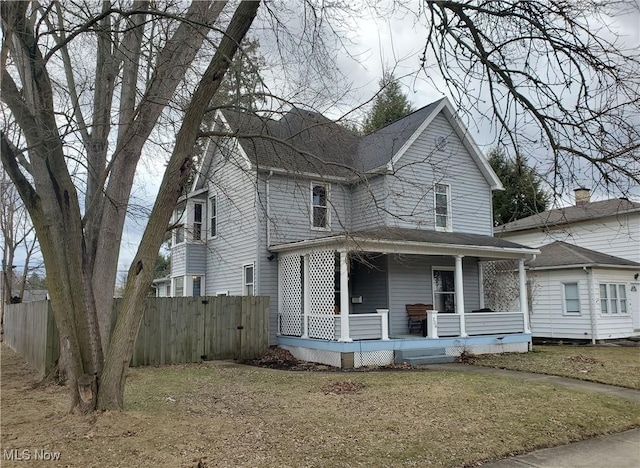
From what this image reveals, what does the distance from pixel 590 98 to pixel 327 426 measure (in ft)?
15.9

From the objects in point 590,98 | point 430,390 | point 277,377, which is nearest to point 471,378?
point 430,390

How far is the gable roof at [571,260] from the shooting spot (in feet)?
63.1

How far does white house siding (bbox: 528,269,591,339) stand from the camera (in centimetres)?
1925

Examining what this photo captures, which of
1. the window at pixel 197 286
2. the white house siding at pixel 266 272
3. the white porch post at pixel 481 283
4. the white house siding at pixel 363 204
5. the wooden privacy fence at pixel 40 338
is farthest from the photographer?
the window at pixel 197 286

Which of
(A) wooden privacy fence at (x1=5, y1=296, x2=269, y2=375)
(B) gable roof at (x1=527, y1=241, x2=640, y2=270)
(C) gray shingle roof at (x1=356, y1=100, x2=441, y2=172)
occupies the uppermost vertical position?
(C) gray shingle roof at (x1=356, y1=100, x2=441, y2=172)

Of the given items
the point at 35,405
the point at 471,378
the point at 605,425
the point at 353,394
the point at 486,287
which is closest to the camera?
the point at 605,425

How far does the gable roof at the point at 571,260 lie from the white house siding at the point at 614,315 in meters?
0.38

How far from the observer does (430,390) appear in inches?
352

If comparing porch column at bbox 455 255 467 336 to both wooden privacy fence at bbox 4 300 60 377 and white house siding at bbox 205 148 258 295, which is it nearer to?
white house siding at bbox 205 148 258 295

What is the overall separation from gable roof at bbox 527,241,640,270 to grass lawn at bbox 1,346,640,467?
11.0 meters

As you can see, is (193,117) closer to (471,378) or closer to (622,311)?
(471,378)

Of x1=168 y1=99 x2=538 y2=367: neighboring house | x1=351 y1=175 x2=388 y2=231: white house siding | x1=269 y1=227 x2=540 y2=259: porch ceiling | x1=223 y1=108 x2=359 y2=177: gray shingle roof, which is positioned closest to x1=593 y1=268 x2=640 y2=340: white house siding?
x1=168 y1=99 x2=538 y2=367: neighboring house

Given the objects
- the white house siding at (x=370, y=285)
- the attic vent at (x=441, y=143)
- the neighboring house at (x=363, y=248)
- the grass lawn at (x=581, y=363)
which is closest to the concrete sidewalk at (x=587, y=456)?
the attic vent at (x=441, y=143)

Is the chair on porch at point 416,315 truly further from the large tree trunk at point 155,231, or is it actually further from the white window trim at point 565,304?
the large tree trunk at point 155,231
